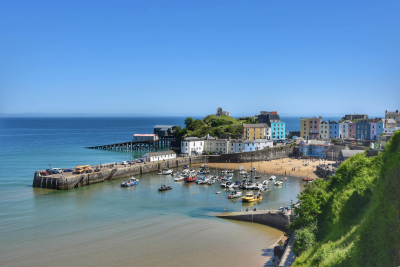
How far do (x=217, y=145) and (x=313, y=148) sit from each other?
21.8 metres

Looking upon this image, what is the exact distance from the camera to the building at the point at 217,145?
73150 mm

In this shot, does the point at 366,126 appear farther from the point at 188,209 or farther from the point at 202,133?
the point at 188,209

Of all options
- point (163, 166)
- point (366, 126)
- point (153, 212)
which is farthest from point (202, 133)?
point (153, 212)

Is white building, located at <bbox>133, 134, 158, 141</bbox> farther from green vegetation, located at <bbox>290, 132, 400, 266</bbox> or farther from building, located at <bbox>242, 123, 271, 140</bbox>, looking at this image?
green vegetation, located at <bbox>290, 132, 400, 266</bbox>

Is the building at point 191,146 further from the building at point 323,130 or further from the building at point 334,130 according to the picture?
the building at point 334,130

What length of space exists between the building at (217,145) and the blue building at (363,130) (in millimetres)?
35511

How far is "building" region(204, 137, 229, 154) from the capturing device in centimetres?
7315

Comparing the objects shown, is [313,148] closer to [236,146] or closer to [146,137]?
[236,146]

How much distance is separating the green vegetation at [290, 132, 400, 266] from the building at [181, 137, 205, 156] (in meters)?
48.0

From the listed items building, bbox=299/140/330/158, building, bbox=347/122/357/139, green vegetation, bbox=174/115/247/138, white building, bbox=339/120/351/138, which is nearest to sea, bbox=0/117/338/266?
building, bbox=299/140/330/158

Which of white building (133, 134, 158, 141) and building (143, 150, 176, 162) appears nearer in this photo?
building (143, 150, 176, 162)

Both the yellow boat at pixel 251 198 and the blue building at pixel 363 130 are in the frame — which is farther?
the blue building at pixel 363 130

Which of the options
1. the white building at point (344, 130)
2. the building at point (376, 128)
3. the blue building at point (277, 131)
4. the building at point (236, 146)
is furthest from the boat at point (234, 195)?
the blue building at point (277, 131)

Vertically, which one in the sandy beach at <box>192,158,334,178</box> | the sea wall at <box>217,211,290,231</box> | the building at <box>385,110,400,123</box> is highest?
the building at <box>385,110,400,123</box>
